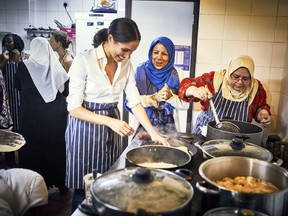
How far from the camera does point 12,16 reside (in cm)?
529

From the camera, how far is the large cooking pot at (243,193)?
770mm

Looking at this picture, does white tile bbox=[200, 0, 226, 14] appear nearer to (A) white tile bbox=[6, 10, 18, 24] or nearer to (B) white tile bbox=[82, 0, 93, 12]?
(B) white tile bbox=[82, 0, 93, 12]

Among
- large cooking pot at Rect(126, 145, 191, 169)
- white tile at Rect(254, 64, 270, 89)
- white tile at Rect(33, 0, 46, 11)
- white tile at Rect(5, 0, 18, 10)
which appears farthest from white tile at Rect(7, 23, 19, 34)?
large cooking pot at Rect(126, 145, 191, 169)

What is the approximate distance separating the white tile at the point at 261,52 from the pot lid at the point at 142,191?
2000mm

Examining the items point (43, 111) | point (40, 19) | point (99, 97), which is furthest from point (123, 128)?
point (40, 19)

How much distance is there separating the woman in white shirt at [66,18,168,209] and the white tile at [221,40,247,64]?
3.43 feet

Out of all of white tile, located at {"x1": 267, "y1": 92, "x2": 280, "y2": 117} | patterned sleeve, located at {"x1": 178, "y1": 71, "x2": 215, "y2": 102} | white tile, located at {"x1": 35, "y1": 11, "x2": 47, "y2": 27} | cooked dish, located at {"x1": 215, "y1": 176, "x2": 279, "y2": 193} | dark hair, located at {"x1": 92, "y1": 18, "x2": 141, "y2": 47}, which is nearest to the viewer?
cooked dish, located at {"x1": 215, "y1": 176, "x2": 279, "y2": 193}


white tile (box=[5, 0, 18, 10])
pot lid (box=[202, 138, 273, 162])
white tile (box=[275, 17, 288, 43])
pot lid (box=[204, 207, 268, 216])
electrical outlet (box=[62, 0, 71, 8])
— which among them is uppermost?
electrical outlet (box=[62, 0, 71, 8])

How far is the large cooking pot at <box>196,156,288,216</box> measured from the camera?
770mm

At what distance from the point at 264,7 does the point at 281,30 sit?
246 mm

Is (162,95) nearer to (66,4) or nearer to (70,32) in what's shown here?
(70,32)

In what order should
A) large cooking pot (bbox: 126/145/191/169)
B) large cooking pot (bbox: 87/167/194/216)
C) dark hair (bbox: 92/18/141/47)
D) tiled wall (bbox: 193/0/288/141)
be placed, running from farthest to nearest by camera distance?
tiled wall (bbox: 193/0/288/141), dark hair (bbox: 92/18/141/47), large cooking pot (bbox: 126/145/191/169), large cooking pot (bbox: 87/167/194/216)

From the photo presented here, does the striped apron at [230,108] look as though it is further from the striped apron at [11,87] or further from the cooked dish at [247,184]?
the striped apron at [11,87]

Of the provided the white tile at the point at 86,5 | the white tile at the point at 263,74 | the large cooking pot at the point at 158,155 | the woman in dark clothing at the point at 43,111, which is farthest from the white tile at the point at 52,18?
the large cooking pot at the point at 158,155
